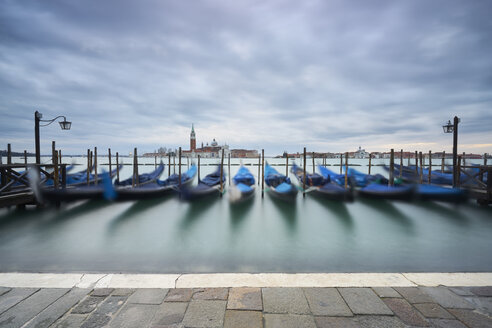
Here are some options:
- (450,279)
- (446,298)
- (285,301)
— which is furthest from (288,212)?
(285,301)

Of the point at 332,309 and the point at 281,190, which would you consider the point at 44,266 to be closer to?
the point at 332,309

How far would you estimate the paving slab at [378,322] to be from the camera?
1462 mm

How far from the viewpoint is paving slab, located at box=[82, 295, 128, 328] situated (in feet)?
4.83

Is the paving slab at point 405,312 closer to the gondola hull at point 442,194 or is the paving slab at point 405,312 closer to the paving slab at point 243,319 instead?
the paving slab at point 243,319

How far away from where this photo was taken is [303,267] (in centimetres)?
342

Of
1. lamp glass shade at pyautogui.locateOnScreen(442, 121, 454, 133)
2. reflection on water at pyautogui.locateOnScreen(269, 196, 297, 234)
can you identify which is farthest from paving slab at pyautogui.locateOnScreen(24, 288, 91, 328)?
lamp glass shade at pyautogui.locateOnScreen(442, 121, 454, 133)

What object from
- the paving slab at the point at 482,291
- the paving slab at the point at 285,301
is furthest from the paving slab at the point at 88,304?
the paving slab at the point at 482,291

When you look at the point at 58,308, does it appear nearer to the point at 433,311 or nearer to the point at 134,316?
the point at 134,316

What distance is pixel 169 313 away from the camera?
1572mm

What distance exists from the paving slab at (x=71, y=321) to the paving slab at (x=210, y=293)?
0.73m

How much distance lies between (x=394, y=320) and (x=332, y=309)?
379mm

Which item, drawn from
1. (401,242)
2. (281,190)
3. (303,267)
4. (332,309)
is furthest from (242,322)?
(281,190)

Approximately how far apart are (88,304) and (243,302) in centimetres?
112

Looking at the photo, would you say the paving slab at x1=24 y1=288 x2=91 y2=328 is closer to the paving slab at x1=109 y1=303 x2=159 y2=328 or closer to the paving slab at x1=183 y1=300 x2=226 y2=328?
the paving slab at x1=109 y1=303 x2=159 y2=328
